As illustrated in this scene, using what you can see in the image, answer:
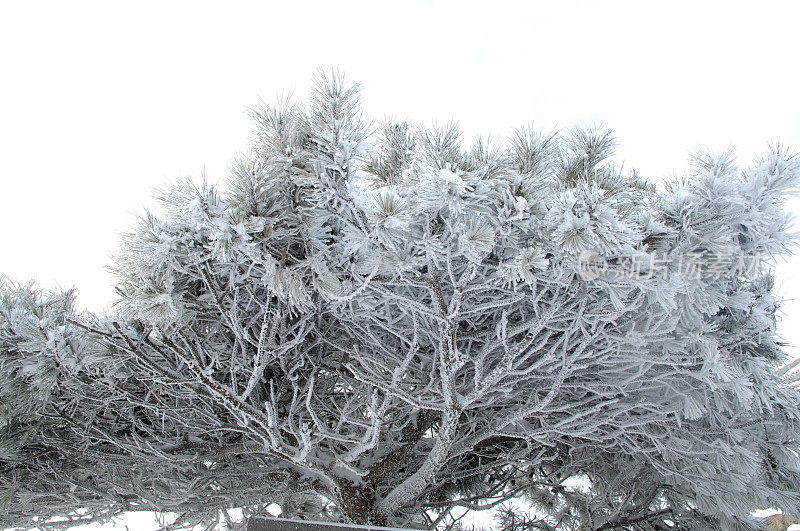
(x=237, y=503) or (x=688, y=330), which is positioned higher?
(x=688, y=330)

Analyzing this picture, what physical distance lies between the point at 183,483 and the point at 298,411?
1.07 meters

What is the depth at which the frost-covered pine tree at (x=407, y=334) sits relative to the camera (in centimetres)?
209

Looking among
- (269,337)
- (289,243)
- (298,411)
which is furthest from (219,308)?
(298,411)

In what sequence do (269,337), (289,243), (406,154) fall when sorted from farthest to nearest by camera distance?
(406,154)
(269,337)
(289,243)

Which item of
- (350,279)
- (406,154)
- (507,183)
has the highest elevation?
(406,154)

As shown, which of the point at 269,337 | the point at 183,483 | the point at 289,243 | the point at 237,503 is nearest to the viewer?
the point at 289,243

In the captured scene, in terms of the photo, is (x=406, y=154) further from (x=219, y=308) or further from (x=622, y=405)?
(x=622, y=405)

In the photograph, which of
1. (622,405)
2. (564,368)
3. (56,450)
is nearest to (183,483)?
(56,450)

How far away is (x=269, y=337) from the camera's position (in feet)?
8.62

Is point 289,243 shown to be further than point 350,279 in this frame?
No

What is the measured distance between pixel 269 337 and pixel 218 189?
2.93 ft

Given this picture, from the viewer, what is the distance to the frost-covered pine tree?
2092mm

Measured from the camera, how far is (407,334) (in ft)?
9.68

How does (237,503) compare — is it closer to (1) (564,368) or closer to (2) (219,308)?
(2) (219,308)
